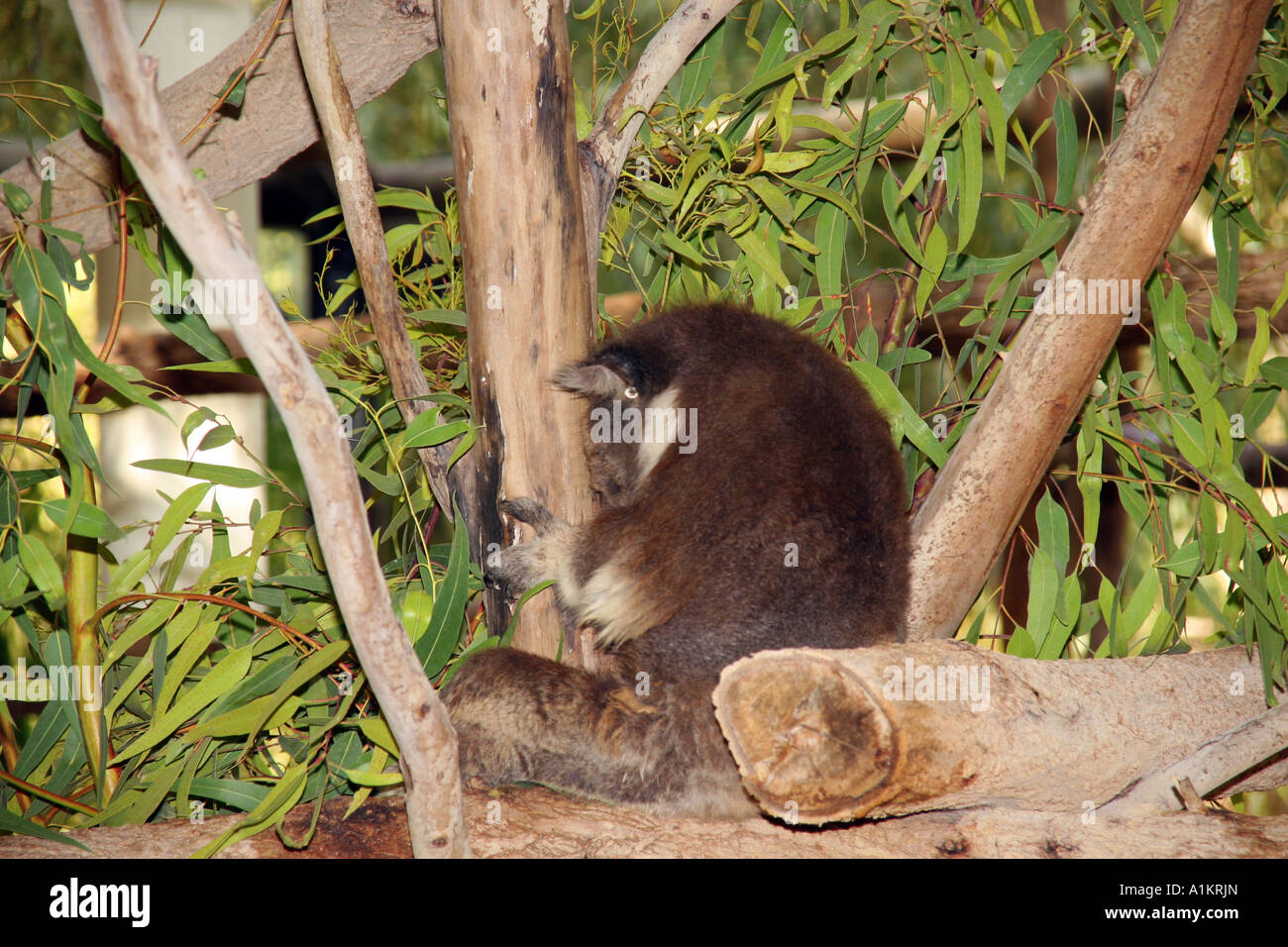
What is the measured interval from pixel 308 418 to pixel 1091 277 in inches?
51.3

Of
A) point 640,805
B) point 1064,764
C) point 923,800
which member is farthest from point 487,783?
point 1064,764

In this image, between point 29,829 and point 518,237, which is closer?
point 29,829

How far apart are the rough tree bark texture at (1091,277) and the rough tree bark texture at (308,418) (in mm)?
960

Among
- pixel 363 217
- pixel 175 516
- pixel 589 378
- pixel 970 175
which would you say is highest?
pixel 970 175

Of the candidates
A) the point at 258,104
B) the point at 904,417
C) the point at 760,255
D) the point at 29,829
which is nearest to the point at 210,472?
the point at 29,829

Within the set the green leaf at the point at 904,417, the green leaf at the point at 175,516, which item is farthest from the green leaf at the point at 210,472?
the green leaf at the point at 904,417

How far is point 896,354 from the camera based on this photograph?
82.1 inches

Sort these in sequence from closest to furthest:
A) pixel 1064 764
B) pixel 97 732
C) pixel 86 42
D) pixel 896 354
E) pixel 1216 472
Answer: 1. pixel 86 42
2. pixel 1064 764
3. pixel 97 732
4. pixel 1216 472
5. pixel 896 354

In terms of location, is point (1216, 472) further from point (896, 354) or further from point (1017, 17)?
point (1017, 17)

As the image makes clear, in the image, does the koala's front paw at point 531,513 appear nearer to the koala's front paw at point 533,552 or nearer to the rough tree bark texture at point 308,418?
the koala's front paw at point 533,552

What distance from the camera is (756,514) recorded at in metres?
1.63

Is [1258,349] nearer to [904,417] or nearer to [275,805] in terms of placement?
[904,417]

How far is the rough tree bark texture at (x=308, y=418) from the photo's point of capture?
0.86 metres
